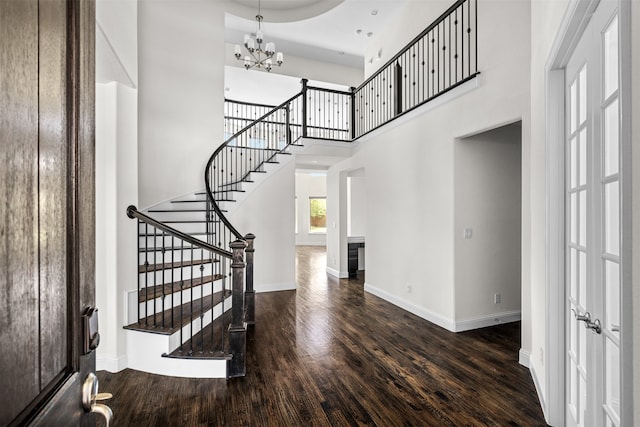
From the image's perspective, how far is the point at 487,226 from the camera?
3992 mm

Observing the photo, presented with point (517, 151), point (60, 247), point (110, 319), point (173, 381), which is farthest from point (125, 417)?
A: point (517, 151)

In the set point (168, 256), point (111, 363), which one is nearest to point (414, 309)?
point (168, 256)

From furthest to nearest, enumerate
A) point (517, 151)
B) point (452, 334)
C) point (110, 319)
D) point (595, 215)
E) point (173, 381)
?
point (517, 151), point (452, 334), point (110, 319), point (173, 381), point (595, 215)

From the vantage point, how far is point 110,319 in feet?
9.58

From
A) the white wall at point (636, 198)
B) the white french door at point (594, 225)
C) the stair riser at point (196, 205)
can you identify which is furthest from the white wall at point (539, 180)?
the stair riser at point (196, 205)

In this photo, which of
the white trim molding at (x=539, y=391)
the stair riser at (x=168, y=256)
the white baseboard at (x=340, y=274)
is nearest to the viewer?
the white trim molding at (x=539, y=391)

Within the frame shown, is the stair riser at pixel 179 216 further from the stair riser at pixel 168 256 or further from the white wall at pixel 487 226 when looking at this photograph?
the white wall at pixel 487 226

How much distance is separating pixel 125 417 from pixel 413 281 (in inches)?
142

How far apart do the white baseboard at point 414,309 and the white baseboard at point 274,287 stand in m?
1.43

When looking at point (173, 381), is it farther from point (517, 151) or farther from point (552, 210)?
point (517, 151)

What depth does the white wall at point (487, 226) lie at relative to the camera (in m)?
3.86

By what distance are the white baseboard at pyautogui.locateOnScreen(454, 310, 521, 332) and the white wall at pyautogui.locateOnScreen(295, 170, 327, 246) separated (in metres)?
10.5

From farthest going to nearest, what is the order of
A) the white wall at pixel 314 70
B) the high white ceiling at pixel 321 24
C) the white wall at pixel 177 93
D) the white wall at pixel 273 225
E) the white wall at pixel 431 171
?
1. the white wall at pixel 314 70
2. the high white ceiling at pixel 321 24
3. the white wall at pixel 273 225
4. the white wall at pixel 177 93
5. the white wall at pixel 431 171

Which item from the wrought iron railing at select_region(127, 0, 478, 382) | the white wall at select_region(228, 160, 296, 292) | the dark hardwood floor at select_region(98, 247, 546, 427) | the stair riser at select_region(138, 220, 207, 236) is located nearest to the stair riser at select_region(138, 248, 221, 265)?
the wrought iron railing at select_region(127, 0, 478, 382)
